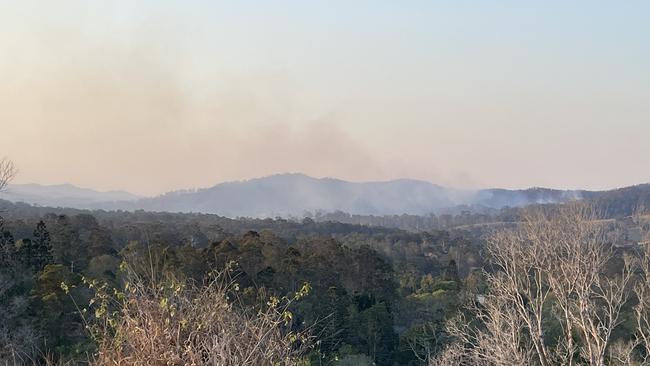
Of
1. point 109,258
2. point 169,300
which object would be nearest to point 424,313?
point 109,258

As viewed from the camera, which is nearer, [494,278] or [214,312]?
[214,312]

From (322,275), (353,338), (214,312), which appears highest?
(214,312)

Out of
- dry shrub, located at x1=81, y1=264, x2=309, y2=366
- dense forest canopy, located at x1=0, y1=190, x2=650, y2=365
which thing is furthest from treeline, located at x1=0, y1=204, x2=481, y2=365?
dry shrub, located at x1=81, y1=264, x2=309, y2=366

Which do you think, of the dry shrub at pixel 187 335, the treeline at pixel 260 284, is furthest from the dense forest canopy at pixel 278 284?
the dry shrub at pixel 187 335

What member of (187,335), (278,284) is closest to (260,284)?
(278,284)

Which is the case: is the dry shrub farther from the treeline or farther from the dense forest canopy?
the treeline

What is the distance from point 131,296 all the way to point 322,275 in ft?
83.7

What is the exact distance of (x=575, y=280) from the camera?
42.1 feet

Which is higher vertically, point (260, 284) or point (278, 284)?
point (260, 284)

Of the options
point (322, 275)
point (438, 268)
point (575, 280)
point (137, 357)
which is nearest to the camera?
point (137, 357)

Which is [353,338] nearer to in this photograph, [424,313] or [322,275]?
[322,275]

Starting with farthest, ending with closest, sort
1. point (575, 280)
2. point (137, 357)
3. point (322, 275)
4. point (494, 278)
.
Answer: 1. point (322, 275)
2. point (494, 278)
3. point (575, 280)
4. point (137, 357)

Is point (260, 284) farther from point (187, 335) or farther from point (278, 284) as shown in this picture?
point (187, 335)

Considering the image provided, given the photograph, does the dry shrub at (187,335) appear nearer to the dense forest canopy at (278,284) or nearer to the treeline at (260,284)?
the dense forest canopy at (278,284)
